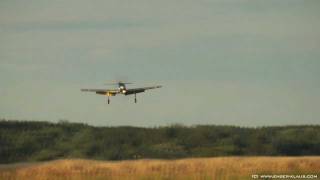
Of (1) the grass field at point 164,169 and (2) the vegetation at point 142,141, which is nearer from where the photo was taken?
(1) the grass field at point 164,169

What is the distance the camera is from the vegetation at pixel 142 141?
44.8m

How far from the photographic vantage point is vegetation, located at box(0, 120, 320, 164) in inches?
1762

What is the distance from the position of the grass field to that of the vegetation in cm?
895

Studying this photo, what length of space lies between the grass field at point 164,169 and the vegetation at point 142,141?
29.4ft

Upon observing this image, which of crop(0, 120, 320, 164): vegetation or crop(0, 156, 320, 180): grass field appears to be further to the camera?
crop(0, 120, 320, 164): vegetation

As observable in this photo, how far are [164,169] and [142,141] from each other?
50.6 ft

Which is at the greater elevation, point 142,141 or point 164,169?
point 142,141

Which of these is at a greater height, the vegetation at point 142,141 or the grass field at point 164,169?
the vegetation at point 142,141

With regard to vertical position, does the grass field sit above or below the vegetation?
below

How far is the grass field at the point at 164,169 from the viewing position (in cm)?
3116

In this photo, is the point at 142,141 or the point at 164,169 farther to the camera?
the point at 142,141

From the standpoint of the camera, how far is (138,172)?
105 ft

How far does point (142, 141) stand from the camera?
47.9 metres

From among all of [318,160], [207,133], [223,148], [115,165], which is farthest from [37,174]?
[207,133]
